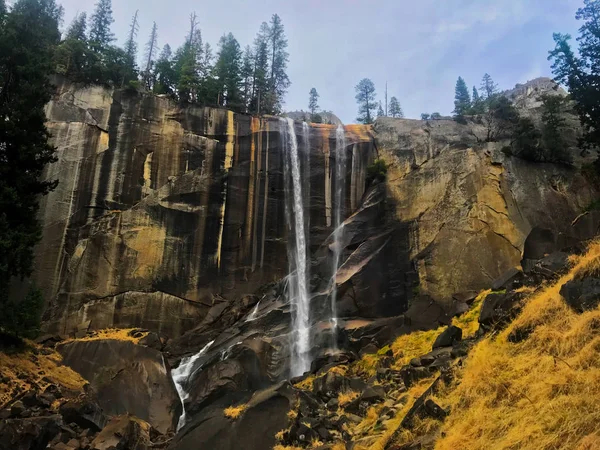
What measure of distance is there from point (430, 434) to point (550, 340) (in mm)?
3090

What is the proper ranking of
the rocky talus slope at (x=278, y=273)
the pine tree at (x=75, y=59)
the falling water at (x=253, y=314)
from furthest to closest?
the pine tree at (x=75, y=59), the falling water at (x=253, y=314), the rocky talus slope at (x=278, y=273)

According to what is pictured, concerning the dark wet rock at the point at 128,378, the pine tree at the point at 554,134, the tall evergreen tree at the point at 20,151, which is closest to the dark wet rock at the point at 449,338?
the dark wet rock at the point at 128,378

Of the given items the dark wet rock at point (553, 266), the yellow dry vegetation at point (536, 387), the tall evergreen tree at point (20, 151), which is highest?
the tall evergreen tree at point (20, 151)

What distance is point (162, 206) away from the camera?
3159 centimetres

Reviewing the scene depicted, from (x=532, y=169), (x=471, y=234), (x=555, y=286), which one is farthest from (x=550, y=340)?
(x=532, y=169)

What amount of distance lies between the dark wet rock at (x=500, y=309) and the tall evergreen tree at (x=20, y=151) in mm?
16283

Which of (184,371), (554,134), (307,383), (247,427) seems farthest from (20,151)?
(554,134)

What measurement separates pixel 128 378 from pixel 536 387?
55.6 feet

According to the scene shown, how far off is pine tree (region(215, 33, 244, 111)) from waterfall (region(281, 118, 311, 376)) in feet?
26.0

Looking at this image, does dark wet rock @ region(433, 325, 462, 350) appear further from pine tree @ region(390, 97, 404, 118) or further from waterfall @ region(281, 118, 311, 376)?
pine tree @ region(390, 97, 404, 118)

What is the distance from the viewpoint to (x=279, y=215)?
1305 inches

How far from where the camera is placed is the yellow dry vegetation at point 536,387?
22.2 feet

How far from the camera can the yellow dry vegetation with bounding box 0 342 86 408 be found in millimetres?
16814

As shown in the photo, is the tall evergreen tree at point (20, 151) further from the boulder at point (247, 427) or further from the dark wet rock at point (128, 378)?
the boulder at point (247, 427)
